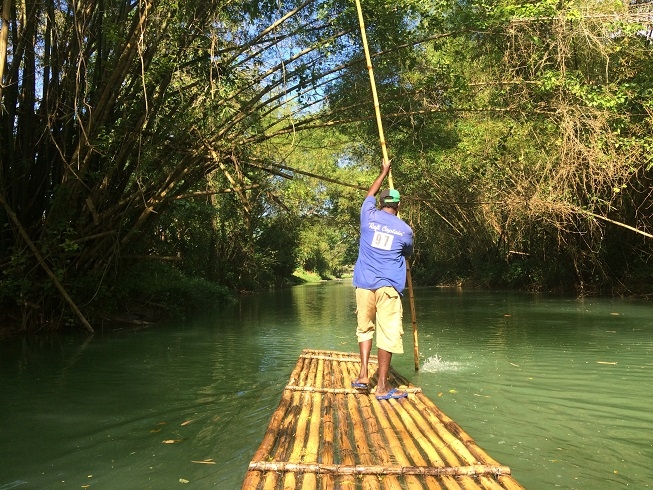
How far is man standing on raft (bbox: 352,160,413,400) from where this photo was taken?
14.6 feet

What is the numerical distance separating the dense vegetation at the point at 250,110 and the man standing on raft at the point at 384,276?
3591mm

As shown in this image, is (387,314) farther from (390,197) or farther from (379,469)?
(379,469)

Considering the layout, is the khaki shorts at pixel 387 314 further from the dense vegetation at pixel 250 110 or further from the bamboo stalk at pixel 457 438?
the dense vegetation at pixel 250 110

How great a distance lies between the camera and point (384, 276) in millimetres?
4500

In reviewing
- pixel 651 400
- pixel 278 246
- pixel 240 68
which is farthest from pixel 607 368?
pixel 278 246

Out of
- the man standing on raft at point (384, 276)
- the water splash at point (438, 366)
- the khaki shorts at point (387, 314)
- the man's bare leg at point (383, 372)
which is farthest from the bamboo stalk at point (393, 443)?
the water splash at point (438, 366)

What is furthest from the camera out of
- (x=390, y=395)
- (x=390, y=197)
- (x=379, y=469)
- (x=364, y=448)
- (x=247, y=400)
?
(x=247, y=400)

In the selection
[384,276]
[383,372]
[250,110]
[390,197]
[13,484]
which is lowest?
[13,484]

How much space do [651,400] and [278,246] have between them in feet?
94.7

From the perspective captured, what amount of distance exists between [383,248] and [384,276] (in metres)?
0.23

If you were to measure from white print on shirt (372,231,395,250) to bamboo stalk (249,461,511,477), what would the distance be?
6.50 ft

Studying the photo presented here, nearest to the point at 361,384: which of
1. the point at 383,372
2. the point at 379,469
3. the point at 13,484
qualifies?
the point at 383,372

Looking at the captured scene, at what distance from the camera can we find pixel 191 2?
7383mm

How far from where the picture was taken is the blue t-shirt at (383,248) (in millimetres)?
4457
